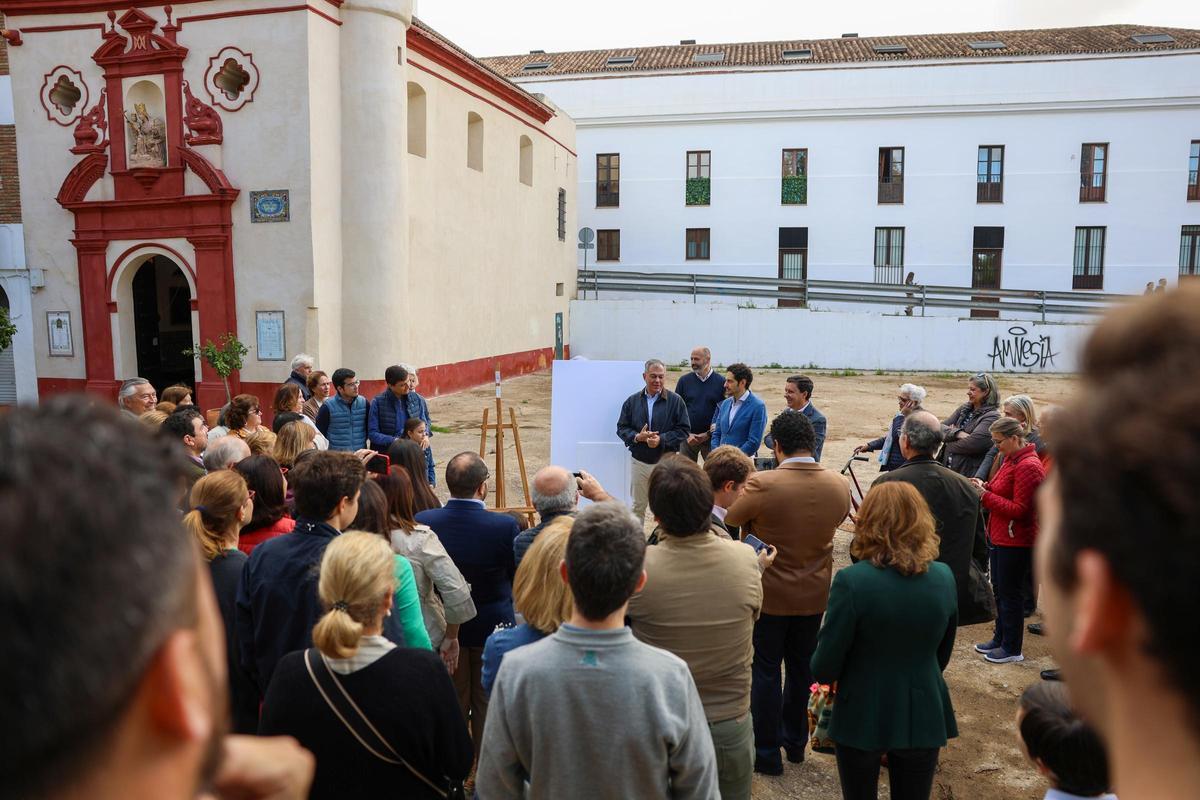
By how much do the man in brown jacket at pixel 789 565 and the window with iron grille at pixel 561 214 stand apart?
22385 millimetres

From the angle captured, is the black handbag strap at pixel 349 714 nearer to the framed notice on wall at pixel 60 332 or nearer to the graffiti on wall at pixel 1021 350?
the framed notice on wall at pixel 60 332

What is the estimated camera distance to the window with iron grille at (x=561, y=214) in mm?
25823

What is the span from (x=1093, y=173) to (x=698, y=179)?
45.9 ft

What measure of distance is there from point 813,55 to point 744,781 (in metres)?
33.4

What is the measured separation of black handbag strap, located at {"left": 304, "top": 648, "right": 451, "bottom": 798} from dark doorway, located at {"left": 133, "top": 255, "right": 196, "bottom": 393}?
14.7 meters

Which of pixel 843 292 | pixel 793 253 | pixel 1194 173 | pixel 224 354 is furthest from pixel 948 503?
pixel 1194 173

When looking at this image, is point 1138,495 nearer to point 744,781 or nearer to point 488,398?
point 744,781

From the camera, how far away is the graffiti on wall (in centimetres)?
2461

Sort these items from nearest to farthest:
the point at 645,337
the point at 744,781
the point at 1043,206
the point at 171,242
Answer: the point at 744,781
the point at 171,242
the point at 645,337
the point at 1043,206

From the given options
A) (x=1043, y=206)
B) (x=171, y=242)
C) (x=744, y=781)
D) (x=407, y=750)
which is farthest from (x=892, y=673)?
(x=1043, y=206)

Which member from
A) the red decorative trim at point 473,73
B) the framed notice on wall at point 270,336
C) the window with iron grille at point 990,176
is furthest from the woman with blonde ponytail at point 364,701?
the window with iron grille at point 990,176

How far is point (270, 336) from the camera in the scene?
47.1 ft

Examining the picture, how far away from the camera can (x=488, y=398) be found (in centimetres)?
1853

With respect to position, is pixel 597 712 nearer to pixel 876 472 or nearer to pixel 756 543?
pixel 756 543
